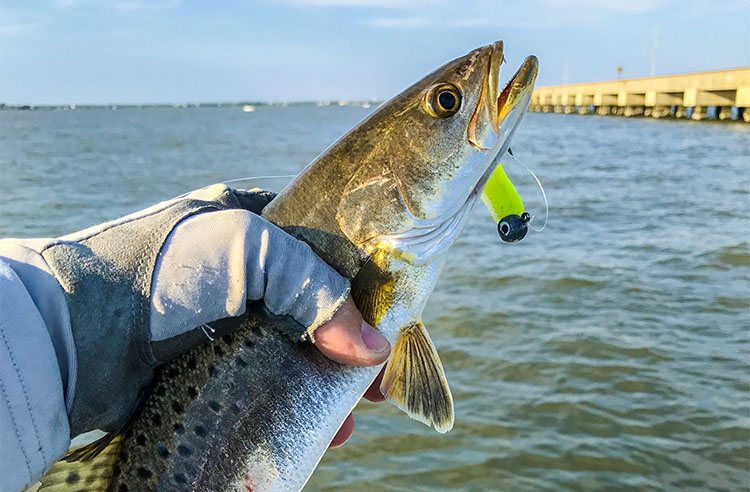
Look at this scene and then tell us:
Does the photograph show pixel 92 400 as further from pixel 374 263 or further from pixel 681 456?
pixel 681 456

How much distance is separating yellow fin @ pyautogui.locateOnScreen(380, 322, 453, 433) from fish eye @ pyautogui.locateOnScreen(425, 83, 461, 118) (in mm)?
775

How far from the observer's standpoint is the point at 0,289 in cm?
173

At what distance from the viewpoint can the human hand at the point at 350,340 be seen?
2.23m

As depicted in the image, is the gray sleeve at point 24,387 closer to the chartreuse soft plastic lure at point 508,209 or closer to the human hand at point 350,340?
the human hand at point 350,340

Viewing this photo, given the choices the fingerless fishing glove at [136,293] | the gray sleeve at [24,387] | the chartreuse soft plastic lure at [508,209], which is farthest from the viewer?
the chartreuse soft plastic lure at [508,209]

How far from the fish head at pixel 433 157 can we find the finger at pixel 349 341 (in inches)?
11.8

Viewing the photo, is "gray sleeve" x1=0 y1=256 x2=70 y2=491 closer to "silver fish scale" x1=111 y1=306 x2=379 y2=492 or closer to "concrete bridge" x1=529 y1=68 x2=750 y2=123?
"silver fish scale" x1=111 y1=306 x2=379 y2=492

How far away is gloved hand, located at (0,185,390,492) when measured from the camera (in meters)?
1.89

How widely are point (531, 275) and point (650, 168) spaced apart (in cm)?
1335

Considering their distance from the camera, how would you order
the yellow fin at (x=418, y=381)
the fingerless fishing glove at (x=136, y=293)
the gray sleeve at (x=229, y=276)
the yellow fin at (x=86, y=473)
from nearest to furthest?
the fingerless fishing glove at (x=136, y=293) → the gray sleeve at (x=229, y=276) → the yellow fin at (x=86, y=473) → the yellow fin at (x=418, y=381)

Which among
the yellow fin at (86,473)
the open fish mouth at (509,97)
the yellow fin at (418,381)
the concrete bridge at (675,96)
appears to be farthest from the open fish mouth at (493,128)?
the concrete bridge at (675,96)

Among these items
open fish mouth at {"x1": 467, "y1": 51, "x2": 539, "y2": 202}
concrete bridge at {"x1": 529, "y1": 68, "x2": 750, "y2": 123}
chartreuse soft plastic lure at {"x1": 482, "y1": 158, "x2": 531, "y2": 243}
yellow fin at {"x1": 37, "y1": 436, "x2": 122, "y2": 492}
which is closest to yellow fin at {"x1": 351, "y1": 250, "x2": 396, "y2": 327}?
open fish mouth at {"x1": 467, "y1": 51, "x2": 539, "y2": 202}

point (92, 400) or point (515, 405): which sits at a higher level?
point (92, 400)

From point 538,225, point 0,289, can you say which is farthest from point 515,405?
point 538,225
